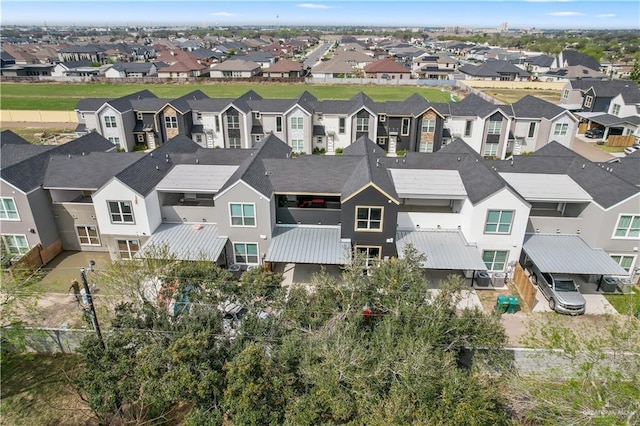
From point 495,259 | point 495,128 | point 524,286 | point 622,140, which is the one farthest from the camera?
point 622,140

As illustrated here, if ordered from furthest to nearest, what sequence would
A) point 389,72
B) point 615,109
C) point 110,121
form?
point 389,72, point 615,109, point 110,121

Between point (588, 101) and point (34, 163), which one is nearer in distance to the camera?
point (34, 163)

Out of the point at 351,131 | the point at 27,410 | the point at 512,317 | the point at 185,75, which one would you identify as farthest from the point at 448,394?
the point at 185,75

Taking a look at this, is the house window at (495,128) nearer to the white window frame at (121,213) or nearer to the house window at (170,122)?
the house window at (170,122)

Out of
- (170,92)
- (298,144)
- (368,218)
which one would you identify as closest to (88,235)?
(368,218)

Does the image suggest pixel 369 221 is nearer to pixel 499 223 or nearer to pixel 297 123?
pixel 499 223

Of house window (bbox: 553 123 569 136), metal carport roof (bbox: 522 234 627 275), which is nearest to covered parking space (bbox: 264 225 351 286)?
metal carport roof (bbox: 522 234 627 275)

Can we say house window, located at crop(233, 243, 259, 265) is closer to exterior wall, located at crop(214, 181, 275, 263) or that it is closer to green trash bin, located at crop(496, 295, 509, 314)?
exterior wall, located at crop(214, 181, 275, 263)

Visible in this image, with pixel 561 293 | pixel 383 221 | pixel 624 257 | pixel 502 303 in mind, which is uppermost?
pixel 383 221

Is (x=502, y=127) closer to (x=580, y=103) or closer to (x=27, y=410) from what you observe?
(x=580, y=103)

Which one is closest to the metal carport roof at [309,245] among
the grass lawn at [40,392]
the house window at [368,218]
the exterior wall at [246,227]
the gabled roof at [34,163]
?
the exterior wall at [246,227]
